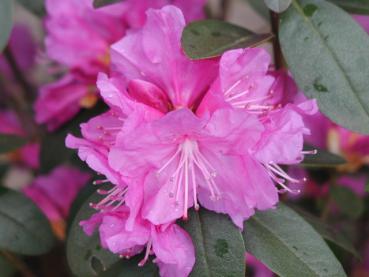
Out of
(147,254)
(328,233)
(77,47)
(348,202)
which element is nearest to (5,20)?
(77,47)

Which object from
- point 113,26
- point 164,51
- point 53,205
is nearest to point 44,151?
point 53,205

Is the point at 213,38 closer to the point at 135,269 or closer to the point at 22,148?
the point at 135,269

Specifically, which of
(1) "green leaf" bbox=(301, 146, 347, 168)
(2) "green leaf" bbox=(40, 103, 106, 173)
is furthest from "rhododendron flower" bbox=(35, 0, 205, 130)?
(1) "green leaf" bbox=(301, 146, 347, 168)

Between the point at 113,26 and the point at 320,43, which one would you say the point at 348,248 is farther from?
the point at 113,26

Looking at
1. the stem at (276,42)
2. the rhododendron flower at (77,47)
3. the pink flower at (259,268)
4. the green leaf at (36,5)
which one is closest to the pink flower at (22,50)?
the green leaf at (36,5)

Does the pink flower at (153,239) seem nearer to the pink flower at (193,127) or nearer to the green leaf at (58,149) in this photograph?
the pink flower at (193,127)

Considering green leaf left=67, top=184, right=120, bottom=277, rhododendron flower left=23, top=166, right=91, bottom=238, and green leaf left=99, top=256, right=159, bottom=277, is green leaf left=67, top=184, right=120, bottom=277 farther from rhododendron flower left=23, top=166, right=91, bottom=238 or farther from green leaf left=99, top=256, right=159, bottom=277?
rhododendron flower left=23, top=166, right=91, bottom=238
